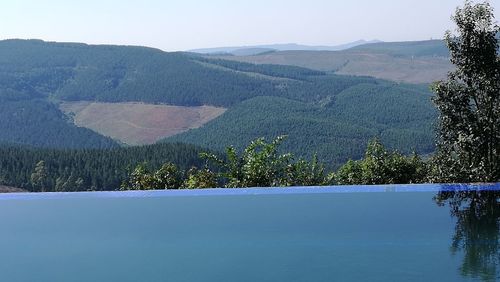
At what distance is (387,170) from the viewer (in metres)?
6.88

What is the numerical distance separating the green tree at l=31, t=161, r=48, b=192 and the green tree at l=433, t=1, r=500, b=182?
84.4 ft

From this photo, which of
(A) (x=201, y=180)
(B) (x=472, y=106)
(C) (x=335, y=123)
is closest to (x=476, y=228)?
(B) (x=472, y=106)

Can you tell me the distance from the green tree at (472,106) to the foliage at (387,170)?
2.85 feet

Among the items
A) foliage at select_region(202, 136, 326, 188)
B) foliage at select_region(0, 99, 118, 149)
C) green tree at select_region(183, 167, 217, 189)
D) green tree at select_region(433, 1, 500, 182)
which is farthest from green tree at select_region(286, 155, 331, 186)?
foliage at select_region(0, 99, 118, 149)

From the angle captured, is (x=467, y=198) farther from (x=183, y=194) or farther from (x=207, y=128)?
(x=207, y=128)

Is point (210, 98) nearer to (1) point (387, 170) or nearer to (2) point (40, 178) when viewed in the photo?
(2) point (40, 178)

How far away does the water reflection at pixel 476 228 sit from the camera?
348 centimetres

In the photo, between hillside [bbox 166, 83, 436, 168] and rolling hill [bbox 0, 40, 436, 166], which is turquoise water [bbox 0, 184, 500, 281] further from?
hillside [bbox 166, 83, 436, 168]

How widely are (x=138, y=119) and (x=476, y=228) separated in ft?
240

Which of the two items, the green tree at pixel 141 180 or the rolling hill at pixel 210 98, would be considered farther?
the rolling hill at pixel 210 98

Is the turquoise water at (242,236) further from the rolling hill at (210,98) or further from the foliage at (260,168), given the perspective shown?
the rolling hill at (210,98)

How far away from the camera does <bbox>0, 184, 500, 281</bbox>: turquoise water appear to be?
3.59 metres

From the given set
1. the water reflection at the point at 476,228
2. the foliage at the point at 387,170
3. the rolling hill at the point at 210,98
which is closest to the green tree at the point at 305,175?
the foliage at the point at 387,170

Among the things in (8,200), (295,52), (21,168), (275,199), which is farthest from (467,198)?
(295,52)
